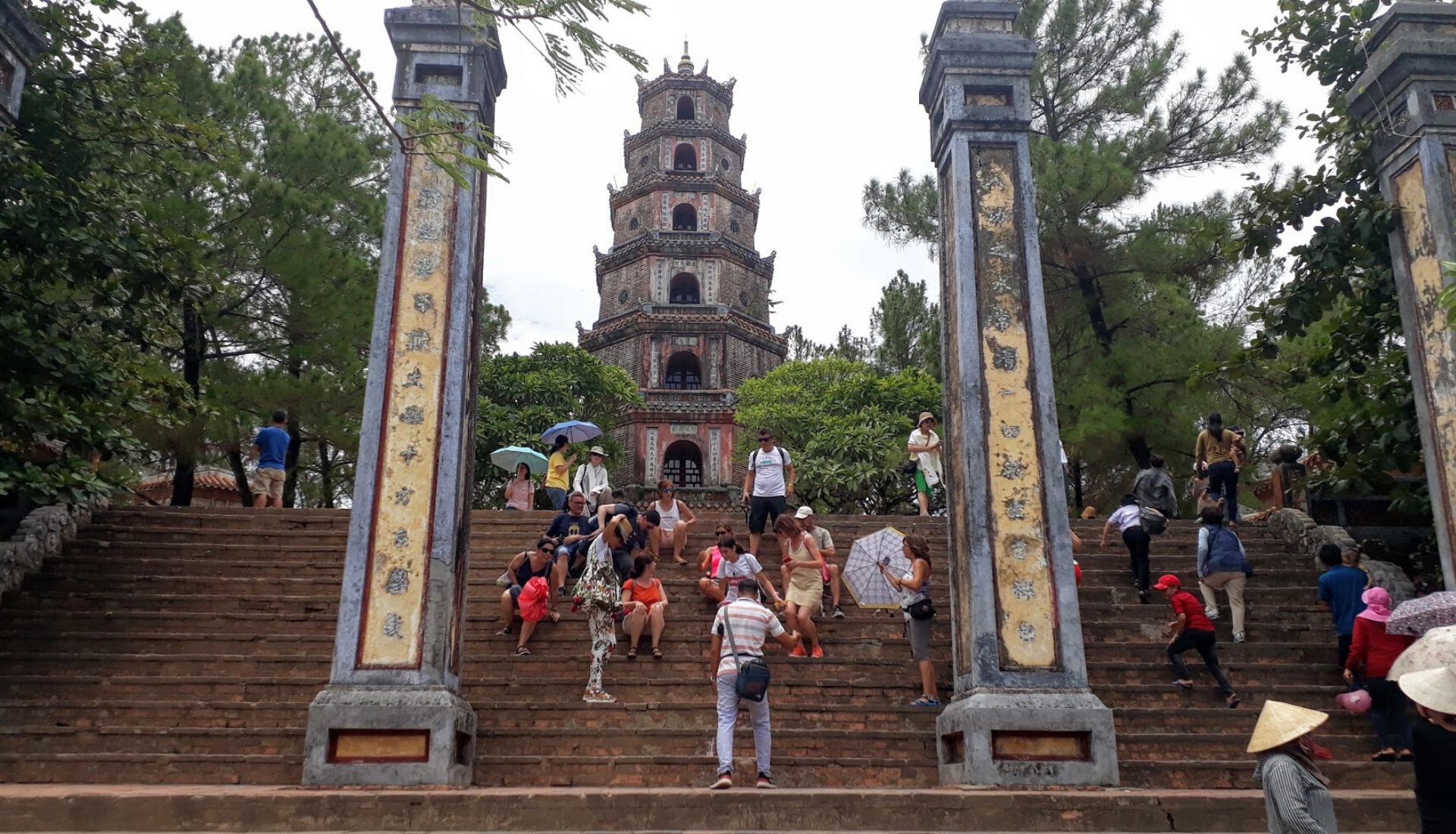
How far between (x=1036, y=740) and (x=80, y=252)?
7216 millimetres

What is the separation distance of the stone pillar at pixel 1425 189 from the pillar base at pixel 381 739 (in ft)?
19.7

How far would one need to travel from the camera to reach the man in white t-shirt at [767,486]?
976 centimetres

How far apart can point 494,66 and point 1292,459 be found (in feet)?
30.1

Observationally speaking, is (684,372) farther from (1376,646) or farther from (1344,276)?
(1376,646)

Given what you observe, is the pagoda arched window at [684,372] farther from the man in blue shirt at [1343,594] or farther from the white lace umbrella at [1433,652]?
the white lace umbrella at [1433,652]

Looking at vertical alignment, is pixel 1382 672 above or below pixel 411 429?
below

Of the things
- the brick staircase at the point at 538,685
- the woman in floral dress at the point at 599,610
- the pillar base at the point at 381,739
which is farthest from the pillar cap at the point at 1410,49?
the pillar base at the point at 381,739

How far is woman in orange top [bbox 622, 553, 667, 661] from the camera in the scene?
24.4 ft

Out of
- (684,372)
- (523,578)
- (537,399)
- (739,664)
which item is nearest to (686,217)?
(684,372)

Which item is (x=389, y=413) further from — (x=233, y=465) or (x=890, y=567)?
(x=233, y=465)

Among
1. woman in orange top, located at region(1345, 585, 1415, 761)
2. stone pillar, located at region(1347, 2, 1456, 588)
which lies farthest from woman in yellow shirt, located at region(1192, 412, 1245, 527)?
woman in orange top, located at region(1345, 585, 1415, 761)

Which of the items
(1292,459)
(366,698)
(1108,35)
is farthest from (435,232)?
(1108,35)

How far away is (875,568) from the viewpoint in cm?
786

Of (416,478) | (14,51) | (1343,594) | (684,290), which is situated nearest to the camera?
(416,478)
